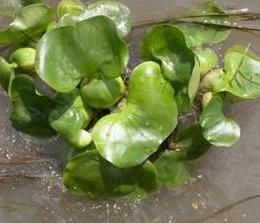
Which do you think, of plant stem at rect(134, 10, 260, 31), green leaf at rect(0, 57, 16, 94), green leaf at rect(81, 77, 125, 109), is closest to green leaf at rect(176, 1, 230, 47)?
plant stem at rect(134, 10, 260, 31)

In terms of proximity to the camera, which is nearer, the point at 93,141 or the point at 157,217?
the point at 93,141

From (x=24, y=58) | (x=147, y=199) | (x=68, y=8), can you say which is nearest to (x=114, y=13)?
(x=68, y=8)

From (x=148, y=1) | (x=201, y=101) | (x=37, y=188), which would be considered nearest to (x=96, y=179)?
(x=37, y=188)

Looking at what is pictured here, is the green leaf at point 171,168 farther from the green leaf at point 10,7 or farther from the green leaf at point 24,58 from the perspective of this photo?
the green leaf at point 10,7

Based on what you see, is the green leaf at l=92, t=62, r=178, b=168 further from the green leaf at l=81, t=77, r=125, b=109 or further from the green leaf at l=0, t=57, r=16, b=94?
the green leaf at l=0, t=57, r=16, b=94

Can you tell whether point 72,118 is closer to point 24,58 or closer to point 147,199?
point 24,58

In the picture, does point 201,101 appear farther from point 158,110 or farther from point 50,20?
point 50,20
